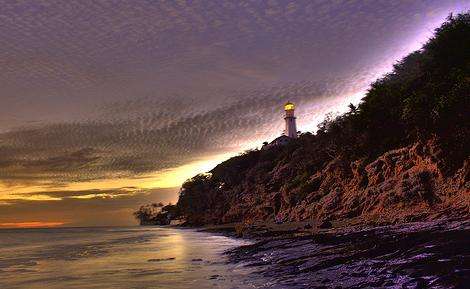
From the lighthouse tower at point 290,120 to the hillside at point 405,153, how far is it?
162 ft

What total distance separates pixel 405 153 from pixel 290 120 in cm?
8234

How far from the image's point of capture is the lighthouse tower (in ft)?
370

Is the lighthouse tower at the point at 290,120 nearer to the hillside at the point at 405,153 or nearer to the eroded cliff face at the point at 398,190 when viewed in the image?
the hillside at the point at 405,153

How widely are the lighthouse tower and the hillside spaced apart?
4943 cm

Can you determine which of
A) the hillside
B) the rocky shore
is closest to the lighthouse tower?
the hillside

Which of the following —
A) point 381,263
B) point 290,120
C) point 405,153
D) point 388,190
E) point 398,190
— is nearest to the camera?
point 381,263

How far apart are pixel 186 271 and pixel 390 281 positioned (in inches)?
341

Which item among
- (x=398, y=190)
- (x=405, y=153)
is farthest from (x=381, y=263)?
(x=405, y=153)

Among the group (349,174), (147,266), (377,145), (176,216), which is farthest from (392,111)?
(176,216)

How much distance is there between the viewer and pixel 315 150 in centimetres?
6412

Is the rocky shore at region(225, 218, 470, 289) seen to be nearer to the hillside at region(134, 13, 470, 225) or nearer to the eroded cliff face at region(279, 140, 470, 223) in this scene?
the hillside at region(134, 13, 470, 225)

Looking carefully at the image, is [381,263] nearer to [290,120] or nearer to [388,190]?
[388,190]

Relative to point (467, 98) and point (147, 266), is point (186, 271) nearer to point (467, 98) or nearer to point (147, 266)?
point (147, 266)

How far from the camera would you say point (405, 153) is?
3167 cm
